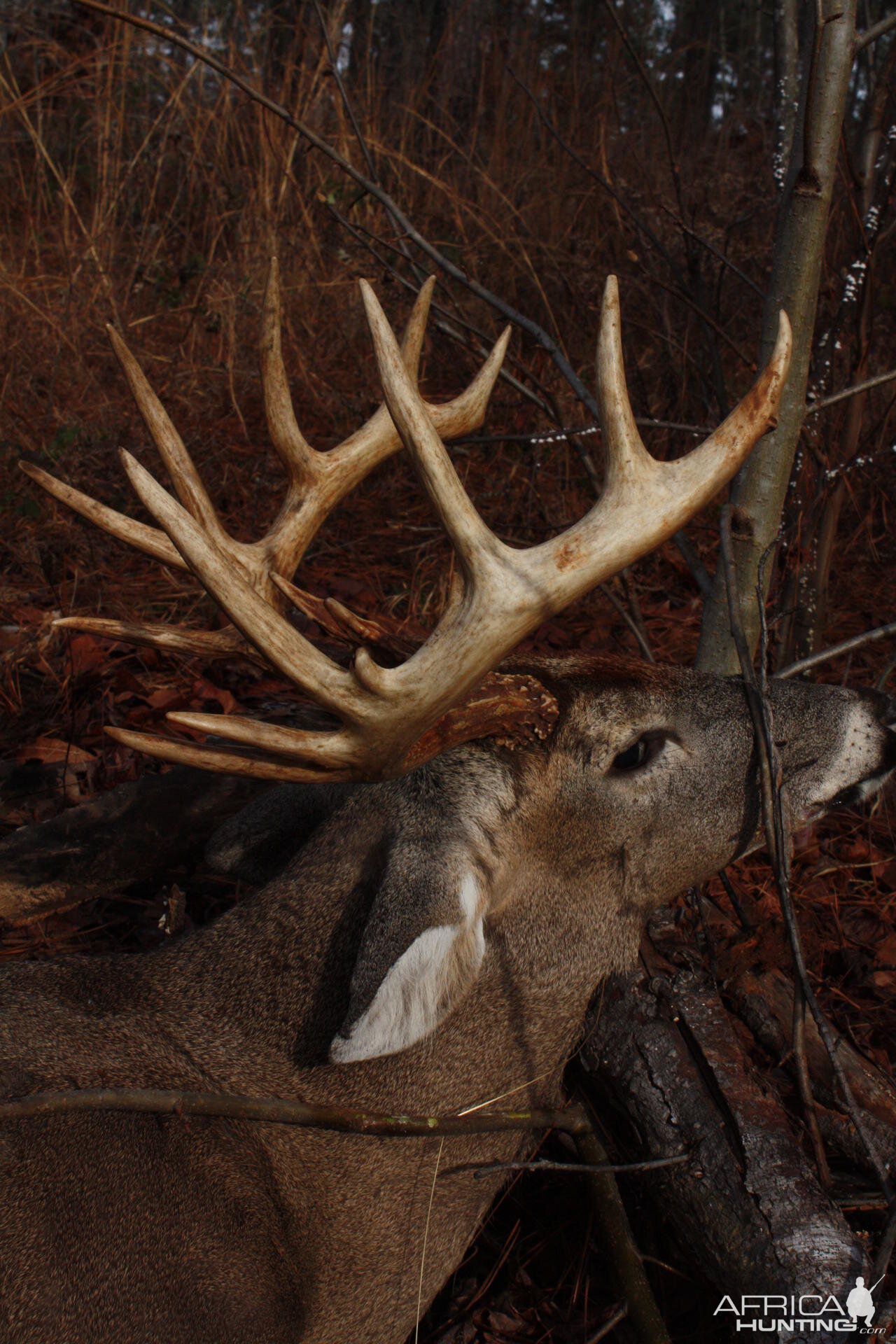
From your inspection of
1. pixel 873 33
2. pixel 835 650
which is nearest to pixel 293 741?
pixel 835 650

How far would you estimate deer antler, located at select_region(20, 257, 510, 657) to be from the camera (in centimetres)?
262

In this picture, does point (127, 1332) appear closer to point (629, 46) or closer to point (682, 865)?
point (682, 865)

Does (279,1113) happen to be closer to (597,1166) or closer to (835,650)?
(597,1166)

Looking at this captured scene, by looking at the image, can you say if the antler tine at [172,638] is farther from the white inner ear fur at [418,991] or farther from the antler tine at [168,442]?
the white inner ear fur at [418,991]

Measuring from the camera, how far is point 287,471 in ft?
10.2

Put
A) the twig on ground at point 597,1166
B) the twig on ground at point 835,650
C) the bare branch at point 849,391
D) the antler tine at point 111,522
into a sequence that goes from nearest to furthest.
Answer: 1. the twig on ground at point 597,1166
2. the antler tine at point 111,522
3. the bare branch at point 849,391
4. the twig on ground at point 835,650

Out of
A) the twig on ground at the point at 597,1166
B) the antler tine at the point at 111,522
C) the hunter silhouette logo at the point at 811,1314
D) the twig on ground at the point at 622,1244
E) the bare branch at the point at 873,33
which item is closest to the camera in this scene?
the hunter silhouette logo at the point at 811,1314

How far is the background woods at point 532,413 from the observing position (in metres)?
2.61

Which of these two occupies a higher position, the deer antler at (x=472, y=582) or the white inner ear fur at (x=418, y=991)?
the deer antler at (x=472, y=582)

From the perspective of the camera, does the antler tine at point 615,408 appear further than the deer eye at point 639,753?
No

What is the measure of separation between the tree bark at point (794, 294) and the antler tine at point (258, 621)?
1.58 m

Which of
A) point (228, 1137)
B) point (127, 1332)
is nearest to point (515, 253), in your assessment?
point (228, 1137)

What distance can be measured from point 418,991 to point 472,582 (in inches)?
33.9

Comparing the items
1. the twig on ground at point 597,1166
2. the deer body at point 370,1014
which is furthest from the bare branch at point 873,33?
the twig on ground at point 597,1166
